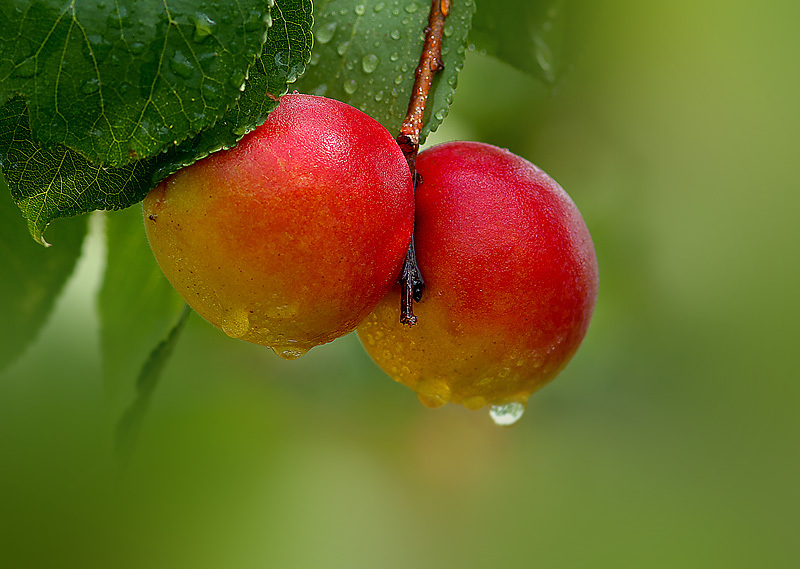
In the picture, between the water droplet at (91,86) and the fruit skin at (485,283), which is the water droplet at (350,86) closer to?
the fruit skin at (485,283)

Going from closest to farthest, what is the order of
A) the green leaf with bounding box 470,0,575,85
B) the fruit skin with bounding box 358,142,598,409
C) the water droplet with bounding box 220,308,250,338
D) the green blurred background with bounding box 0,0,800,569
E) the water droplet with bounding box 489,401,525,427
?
1. the water droplet with bounding box 220,308,250,338
2. the fruit skin with bounding box 358,142,598,409
3. the water droplet with bounding box 489,401,525,427
4. the green leaf with bounding box 470,0,575,85
5. the green blurred background with bounding box 0,0,800,569

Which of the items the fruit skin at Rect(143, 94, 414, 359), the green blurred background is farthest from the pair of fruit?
the green blurred background

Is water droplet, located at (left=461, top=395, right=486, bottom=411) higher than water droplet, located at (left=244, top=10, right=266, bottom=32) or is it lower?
lower

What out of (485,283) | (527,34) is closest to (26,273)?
(485,283)

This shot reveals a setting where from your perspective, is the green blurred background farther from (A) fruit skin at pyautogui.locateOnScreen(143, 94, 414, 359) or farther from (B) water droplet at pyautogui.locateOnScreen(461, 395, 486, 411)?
(A) fruit skin at pyautogui.locateOnScreen(143, 94, 414, 359)

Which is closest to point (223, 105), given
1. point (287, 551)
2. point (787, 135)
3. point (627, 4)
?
point (627, 4)

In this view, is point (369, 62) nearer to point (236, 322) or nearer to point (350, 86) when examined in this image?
point (350, 86)
